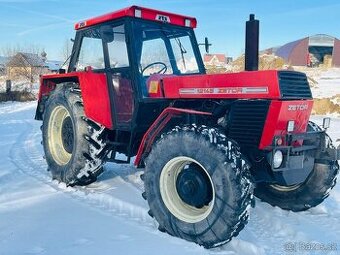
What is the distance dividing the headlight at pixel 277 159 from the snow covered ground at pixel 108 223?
0.70m

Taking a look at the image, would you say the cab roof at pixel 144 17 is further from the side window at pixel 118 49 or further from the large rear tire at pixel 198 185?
the large rear tire at pixel 198 185

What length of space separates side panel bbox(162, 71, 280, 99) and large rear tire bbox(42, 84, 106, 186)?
4.20 ft

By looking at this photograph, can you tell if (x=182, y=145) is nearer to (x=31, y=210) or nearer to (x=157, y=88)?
(x=157, y=88)

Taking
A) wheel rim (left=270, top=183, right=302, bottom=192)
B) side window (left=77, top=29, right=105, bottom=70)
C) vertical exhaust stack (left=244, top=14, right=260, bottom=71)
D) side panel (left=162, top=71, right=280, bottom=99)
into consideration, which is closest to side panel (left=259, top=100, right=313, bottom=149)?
side panel (left=162, top=71, right=280, bottom=99)

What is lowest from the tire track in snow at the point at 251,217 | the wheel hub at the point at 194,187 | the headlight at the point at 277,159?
the tire track in snow at the point at 251,217

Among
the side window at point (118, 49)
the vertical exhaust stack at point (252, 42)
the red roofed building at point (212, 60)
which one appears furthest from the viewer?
the red roofed building at point (212, 60)

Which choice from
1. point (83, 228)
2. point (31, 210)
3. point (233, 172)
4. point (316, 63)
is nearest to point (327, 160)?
point (233, 172)

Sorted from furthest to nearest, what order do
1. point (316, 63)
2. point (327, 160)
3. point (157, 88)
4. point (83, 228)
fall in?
1. point (316, 63)
2. point (157, 88)
3. point (327, 160)
4. point (83, 228)

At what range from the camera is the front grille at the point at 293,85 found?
307 centimetres

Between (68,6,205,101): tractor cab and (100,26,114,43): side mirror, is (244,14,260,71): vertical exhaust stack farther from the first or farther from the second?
(100,26,114,43): side mirror

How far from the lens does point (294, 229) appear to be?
3541 millimetres

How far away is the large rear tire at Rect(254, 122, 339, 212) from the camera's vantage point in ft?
12.4

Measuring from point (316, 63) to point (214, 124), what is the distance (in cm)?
4806

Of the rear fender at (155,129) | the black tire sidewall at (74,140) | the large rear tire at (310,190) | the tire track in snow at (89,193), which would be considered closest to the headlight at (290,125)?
the large rear tire at (310,190)
